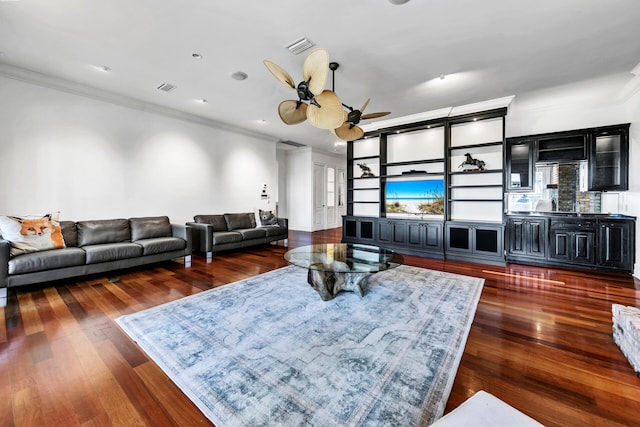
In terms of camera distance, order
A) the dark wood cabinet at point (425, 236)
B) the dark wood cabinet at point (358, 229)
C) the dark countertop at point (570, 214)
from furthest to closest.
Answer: the dark wood cabinet at point (358, 229) < the dark wood cabinet at point (425, 236) < the dark countertop at point (570, 214)

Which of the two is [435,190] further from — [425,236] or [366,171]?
[366,171]

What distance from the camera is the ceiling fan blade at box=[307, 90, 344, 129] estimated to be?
9.43ft

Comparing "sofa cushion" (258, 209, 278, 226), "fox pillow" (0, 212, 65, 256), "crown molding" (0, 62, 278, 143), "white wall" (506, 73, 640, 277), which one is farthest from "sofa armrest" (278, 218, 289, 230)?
"white wall" (506, 73, 640, 277)

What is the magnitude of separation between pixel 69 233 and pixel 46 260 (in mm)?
874

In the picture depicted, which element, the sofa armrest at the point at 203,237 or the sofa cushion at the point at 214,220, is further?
the sofa cushion at the point at 214,220

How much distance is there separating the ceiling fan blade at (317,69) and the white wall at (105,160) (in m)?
4.00

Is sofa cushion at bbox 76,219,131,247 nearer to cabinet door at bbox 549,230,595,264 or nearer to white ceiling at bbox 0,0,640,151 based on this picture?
white ceiling at bbox 0,0,640,151

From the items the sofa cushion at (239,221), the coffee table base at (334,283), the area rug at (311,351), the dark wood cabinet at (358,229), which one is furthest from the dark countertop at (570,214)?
the sofa cushion at (239,221)

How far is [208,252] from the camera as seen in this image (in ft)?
16.2

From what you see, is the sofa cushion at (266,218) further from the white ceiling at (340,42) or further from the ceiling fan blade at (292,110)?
the ceiling fan blade at (292,110)

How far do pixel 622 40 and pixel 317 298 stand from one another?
14.7ft

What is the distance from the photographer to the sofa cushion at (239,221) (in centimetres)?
613

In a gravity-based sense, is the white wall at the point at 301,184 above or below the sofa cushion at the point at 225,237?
above

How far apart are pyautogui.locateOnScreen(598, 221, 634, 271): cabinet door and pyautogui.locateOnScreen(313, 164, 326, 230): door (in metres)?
6.91
